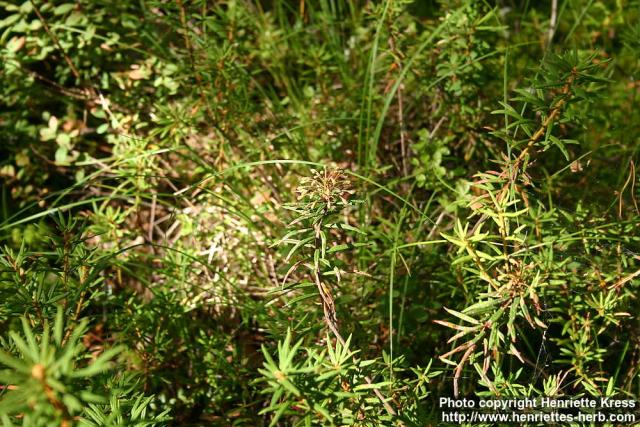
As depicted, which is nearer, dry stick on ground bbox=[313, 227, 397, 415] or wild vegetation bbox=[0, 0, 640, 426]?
dry stick on ground bbox=[313, 227, 397, 415]

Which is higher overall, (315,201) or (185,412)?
(315,201)

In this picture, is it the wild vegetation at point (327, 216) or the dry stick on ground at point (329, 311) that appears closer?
the dry stick on ground at point (329, 311)

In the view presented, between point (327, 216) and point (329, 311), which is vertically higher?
point (327, 216)

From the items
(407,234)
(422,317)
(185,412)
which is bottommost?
(185,412)

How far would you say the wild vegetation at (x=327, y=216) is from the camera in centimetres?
143

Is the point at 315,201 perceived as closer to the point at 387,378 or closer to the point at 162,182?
the point at 387,378

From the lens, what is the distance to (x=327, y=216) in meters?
1.37

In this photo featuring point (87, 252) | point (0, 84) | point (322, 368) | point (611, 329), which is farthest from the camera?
point (0, 84)

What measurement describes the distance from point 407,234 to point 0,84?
2.02m

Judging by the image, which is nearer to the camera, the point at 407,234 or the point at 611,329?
the point at 611,329

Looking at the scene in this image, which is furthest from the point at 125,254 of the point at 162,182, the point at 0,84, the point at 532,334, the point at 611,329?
the point at 611,329

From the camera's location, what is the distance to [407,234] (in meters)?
2.20

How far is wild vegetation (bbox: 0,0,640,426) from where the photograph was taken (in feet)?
4.69

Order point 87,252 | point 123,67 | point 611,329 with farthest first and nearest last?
point 123,67 < point 611,329 < point 87,252
